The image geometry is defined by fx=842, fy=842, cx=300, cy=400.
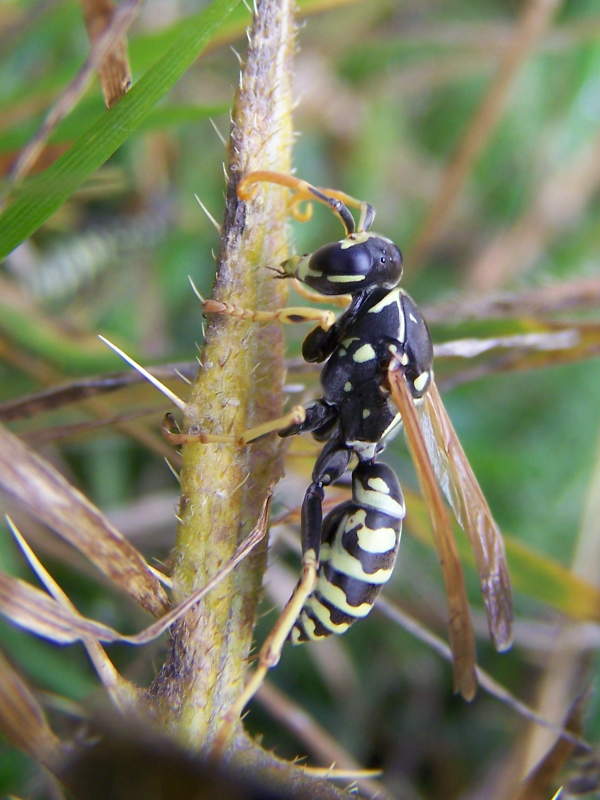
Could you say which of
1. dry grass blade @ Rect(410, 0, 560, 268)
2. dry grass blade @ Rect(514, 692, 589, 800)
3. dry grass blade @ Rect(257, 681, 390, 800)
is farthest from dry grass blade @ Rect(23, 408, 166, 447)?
dry grass blade @ Rect(410, 0, 560, 268)

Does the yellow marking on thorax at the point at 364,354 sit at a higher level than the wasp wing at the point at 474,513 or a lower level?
higher

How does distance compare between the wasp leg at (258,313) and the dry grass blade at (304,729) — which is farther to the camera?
the dry grass blade at (304,729)

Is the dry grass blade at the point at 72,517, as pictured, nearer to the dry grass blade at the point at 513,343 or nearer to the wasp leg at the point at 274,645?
the wasp leg at the point at 274,645

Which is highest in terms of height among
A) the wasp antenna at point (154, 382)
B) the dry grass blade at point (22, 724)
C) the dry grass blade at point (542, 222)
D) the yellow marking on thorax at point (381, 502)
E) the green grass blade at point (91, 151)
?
the green grass blade at point (91, 151)

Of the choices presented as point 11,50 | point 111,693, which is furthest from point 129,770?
Result: point 11,50

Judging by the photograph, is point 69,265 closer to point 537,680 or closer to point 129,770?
point 537,680

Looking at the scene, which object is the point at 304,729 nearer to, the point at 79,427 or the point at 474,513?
the point at 474,513

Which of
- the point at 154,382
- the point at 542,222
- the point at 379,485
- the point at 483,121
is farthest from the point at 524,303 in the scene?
the point at 542,222

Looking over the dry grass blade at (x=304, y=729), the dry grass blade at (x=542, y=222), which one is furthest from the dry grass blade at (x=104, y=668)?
the dry grass blade at (x=542, y=222)
